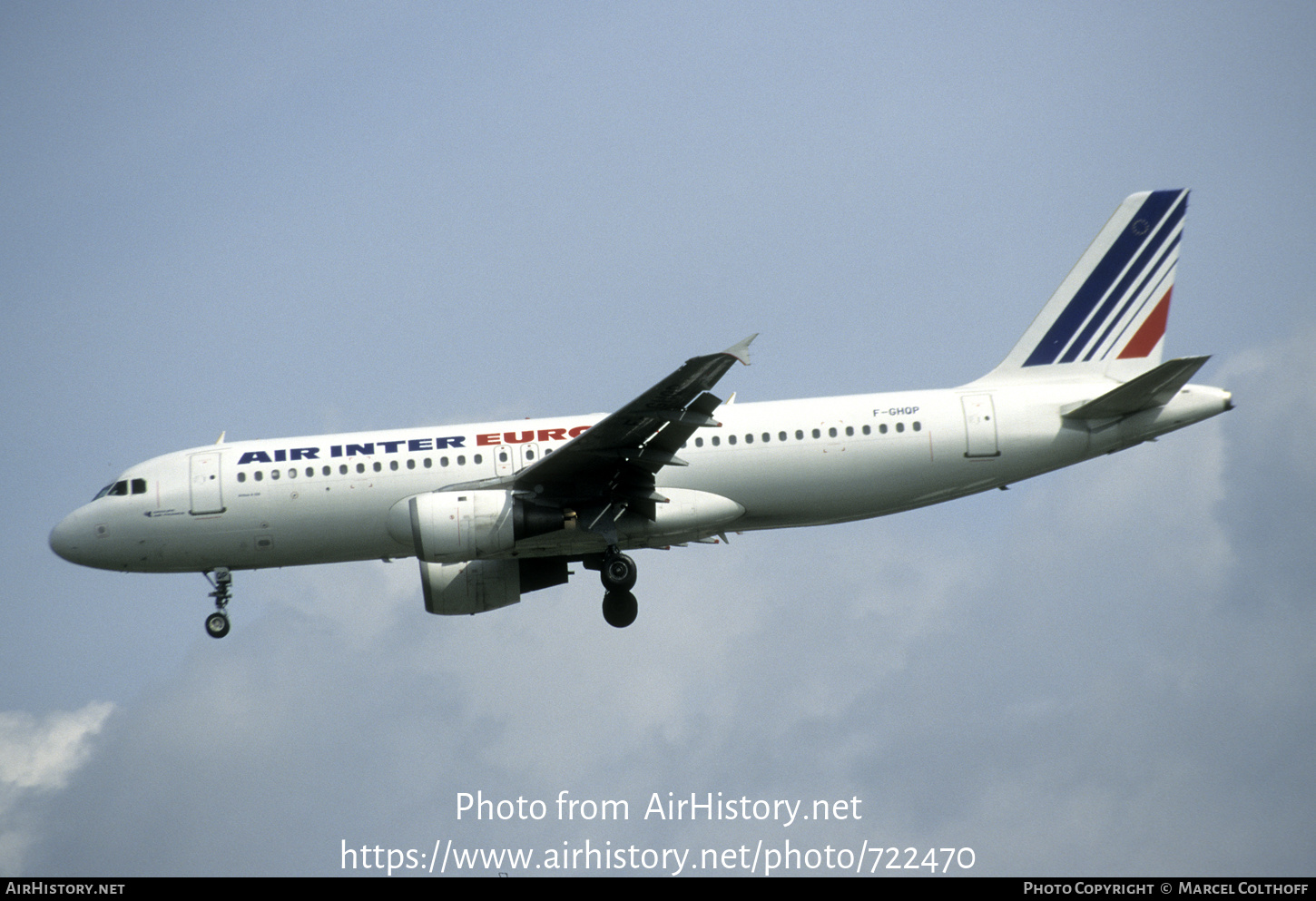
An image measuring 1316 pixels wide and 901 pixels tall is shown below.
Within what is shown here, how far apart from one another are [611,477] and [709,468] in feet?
6.74

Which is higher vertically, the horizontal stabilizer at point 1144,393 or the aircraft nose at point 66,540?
the horizontal stabilizer at point 1144,393

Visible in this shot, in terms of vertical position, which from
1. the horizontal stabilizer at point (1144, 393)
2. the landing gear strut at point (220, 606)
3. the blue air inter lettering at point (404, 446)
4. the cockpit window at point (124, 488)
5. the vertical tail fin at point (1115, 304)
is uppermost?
the vertical tail fin at point (1115, 304)

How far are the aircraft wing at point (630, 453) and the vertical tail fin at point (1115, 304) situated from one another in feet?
26.0

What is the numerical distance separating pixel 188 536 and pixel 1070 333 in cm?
1922

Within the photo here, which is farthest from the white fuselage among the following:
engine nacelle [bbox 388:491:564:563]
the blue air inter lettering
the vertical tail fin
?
the vertical tail fin

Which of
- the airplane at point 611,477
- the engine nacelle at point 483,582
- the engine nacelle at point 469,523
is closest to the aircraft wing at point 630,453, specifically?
the airplane at point 611,477

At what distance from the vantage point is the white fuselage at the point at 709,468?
27578 mm

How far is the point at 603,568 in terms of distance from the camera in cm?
2803

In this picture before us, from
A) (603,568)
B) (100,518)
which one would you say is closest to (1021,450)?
(603,568)

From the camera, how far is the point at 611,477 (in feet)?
88.1

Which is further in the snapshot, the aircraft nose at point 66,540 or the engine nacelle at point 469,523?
the aircraft nose at point 66,540

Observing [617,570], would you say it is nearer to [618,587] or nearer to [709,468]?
[618,587]

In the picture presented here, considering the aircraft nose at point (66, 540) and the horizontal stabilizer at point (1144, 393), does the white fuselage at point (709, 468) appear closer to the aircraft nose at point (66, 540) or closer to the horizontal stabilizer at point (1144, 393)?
the horizontal stabilizer at point (1144, 393)
